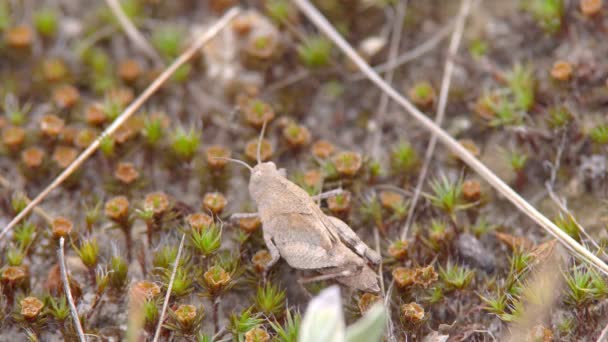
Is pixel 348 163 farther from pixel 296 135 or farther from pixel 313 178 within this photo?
pixel 296 135

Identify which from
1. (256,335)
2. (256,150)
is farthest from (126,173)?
(256,335)

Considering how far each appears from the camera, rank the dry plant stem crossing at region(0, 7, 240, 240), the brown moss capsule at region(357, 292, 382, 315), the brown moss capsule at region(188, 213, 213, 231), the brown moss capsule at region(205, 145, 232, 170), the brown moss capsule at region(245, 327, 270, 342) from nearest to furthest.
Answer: the brown moss capsule at region(245, 327, 270, 342) → the brown moss capsule at region(357, 292, 382, 315) → the brown moss capsule at region(188, 213, 213, 231) → the dry plant stem crossing at region(0, 7, 240, 240) → the brown moss capsule at region(205, 145, 232, 170)

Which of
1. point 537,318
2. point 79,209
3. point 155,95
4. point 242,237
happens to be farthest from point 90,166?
point 537,318

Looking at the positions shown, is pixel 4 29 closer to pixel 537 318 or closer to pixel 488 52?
pixel 488 52

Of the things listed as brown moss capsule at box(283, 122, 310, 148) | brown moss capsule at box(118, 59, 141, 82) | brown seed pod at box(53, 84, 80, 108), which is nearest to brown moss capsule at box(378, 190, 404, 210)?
brown moss capsule at box(283, 122, 310, 148)

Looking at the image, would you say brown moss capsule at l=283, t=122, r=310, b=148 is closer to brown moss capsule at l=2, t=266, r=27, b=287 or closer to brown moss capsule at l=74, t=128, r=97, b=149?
brown moss capsule at l=74, t=128, r=97, b=149

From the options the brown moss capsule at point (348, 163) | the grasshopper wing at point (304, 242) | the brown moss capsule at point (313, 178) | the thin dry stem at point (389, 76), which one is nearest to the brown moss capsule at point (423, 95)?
the thin dry stem at point (389, 76)
